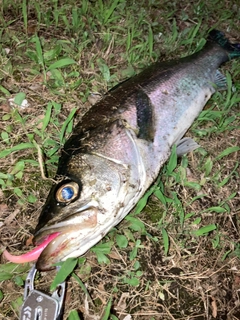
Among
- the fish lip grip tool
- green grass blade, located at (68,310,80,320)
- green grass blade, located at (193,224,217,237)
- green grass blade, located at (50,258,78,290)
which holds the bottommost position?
green grass blade, located at (68,310,80,320)

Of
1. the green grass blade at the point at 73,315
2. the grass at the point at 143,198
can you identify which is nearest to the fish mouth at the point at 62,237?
the grass at the point at 143,198

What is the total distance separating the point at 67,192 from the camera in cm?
273

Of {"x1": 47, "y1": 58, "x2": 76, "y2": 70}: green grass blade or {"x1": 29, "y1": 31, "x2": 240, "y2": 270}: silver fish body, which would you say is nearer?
{"x1": 29, "y1": 31, "x2": 240, "y2": 270}: silver fish body

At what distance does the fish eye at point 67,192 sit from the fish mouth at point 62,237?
17cm

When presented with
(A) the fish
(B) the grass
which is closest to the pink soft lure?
(A) the fish

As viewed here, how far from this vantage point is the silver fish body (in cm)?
269

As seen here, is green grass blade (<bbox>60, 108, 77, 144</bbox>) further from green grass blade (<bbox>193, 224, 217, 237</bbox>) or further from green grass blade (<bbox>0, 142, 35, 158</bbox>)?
green grass blade (<bbox>193, 224, 217, 237</bbox>)

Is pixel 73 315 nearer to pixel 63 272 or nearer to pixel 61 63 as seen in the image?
pixel 63 272

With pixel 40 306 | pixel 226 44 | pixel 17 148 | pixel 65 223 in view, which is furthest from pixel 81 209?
pixel 226 44

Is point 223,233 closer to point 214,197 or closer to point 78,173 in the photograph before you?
point 214,197

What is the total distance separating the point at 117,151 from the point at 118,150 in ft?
0.05

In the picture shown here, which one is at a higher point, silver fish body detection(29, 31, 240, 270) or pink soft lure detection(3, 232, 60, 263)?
silver fish body detection(29, 31, 240, 270)

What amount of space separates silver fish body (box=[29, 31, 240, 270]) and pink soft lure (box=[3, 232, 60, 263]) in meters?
0.06

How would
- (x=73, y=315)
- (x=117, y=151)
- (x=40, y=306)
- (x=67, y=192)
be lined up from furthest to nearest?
1. (x=117, y=151)
2. (x=73, y=315)
3. (x=67, y=192)
4. (x=40, y=306)
